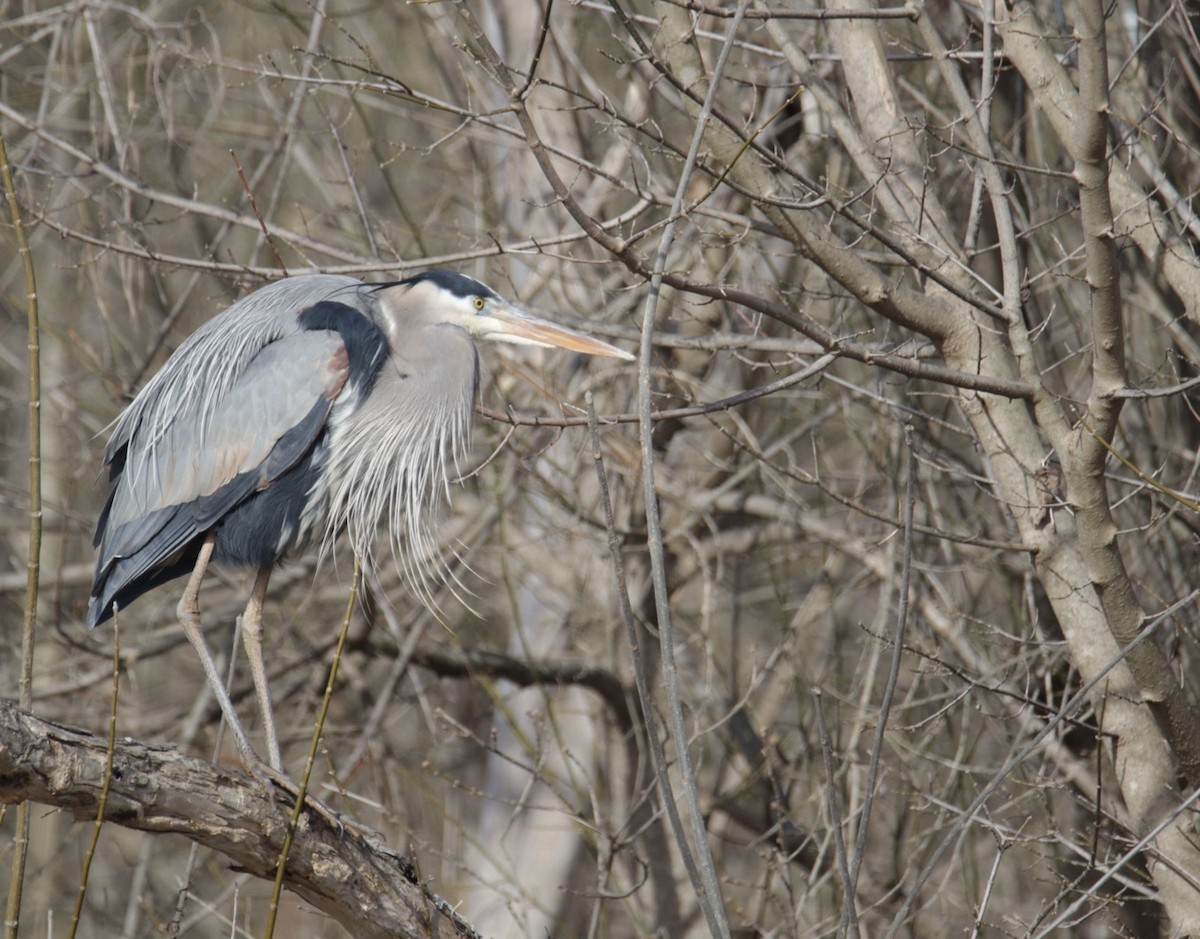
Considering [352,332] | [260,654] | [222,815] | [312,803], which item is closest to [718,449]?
[352,332]

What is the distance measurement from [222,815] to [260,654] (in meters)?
1.25

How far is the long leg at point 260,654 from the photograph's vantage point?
11.4 feet

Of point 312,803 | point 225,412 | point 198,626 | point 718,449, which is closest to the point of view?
point 312,803

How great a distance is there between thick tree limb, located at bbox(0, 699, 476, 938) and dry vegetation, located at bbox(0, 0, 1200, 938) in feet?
0.04

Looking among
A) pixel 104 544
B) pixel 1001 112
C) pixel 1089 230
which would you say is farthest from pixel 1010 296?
pixel 104 544

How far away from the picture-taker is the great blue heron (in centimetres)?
377

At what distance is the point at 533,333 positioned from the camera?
3.86 m

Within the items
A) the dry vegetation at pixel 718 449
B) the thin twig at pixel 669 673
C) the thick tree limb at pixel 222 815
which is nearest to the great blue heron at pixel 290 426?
the dry vegetation at pixel 718 449

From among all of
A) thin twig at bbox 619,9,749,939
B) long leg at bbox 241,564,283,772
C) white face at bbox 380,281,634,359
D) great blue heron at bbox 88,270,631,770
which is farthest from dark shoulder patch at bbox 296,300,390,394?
thin twig at bbox 619,9,749,939

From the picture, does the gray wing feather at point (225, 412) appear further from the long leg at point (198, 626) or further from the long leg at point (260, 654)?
the long leg at point (260, 654)

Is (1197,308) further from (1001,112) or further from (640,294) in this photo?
(640,294)

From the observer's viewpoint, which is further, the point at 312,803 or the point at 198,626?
the point at 198,626

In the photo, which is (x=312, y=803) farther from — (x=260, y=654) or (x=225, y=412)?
(x=225, y=412)

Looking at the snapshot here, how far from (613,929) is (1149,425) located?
4.84 meters
